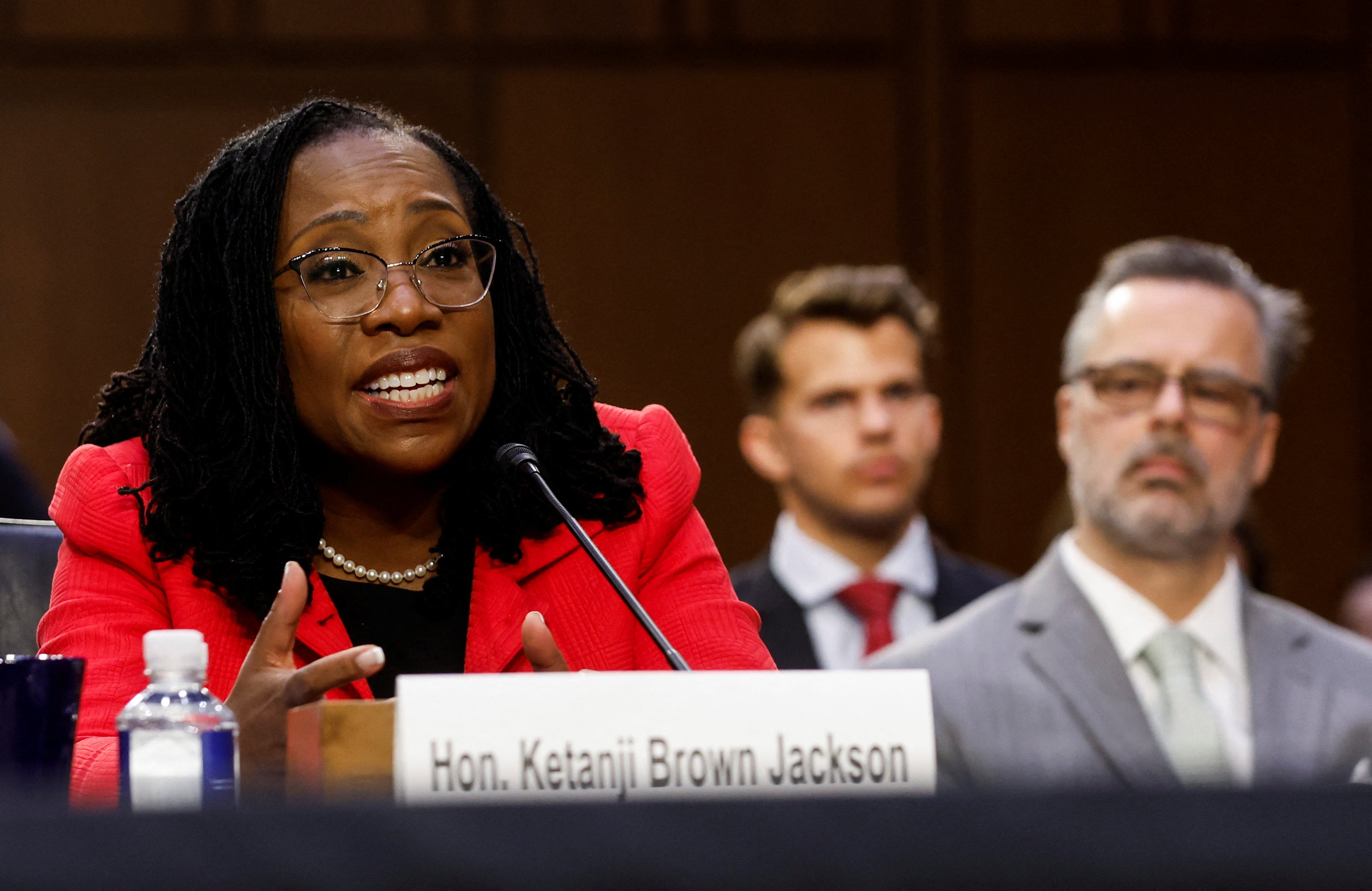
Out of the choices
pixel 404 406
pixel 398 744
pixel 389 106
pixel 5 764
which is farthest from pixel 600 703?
pixel 389 106

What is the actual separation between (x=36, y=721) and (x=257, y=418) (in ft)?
2.16

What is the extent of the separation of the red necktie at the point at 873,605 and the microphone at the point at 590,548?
1894 mm

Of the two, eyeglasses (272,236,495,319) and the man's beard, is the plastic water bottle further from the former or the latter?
the man's beard

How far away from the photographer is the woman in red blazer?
1422 mm

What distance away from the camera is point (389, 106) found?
4172mm

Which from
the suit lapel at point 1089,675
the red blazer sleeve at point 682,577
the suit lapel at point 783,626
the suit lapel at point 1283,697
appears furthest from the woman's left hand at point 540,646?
the suit lapel at point 783,626

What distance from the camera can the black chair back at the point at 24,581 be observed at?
1537 millimetres

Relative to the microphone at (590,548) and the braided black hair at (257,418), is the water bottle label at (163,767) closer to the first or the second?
the microphone at (590,548)

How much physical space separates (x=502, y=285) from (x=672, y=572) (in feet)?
1.22

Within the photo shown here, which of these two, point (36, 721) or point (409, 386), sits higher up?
point (409, 386)

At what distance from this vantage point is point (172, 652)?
2.96 ft

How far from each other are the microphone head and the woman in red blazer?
2 cm

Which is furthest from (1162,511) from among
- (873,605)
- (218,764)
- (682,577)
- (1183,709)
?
(218,764)

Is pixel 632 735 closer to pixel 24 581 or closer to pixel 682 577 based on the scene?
pixel 682 577
